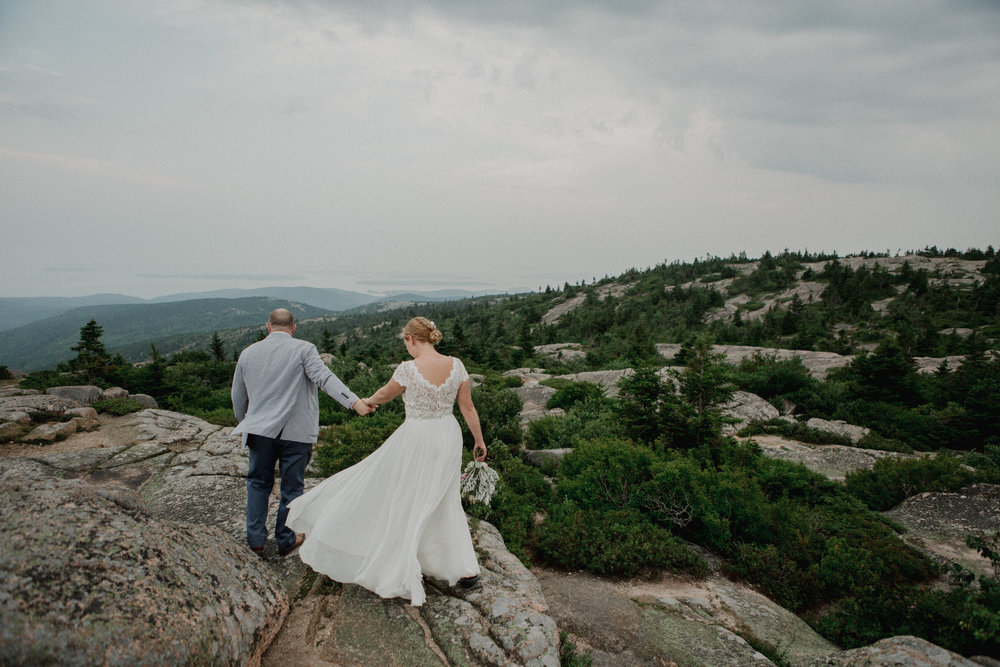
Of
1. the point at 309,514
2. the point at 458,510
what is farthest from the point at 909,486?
the point at 309,514

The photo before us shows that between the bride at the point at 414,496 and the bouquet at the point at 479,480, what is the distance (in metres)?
0.47

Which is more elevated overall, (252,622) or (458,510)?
(458,510)

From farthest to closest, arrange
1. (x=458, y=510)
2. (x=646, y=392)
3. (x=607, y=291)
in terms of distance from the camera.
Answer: (x=607, y=291) < (x=646, y=392) < (x=458, y=510)

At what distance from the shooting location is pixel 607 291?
76062 mm

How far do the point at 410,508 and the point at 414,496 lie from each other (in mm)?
116

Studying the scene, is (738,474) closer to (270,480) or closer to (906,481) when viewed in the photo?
(906,481)

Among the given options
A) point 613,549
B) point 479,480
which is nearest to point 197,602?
point 479,480

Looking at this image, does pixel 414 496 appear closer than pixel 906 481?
Yes

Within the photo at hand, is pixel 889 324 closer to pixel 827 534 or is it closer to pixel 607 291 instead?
pixel 827 534

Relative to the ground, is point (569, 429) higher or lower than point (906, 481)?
higher

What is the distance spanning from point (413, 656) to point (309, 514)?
5.82 feet

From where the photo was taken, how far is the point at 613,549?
562 cm

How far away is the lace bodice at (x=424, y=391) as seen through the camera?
155 inches

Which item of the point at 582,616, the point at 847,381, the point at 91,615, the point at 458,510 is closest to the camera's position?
the point at 91,615
